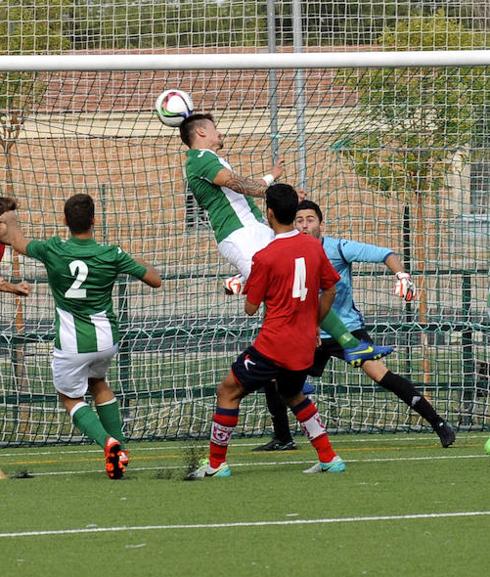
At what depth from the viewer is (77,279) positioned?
8.97 meters

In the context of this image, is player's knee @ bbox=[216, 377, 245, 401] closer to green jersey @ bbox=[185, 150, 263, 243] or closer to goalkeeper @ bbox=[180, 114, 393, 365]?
goalkeeper @ bbox=[180, 114, 393, 365]

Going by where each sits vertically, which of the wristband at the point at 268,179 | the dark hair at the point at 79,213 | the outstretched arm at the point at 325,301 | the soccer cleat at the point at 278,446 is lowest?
the soccer cleat at the point at 278,446

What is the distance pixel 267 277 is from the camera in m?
8.32

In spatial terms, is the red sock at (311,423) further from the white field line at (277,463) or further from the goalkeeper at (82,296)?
the goalkeeper at (82,296)

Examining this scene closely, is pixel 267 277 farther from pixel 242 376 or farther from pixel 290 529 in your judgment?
pixel 290 529

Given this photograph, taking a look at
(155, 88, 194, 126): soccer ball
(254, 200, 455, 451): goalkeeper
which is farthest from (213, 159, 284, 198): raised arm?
(254, 200, 455, 451): goalkeeper

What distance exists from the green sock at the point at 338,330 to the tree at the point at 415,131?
10.3ft

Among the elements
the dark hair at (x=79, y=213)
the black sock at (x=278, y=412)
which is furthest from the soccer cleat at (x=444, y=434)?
the dark hair at (x=79, y=213)

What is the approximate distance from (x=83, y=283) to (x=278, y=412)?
2335 mm

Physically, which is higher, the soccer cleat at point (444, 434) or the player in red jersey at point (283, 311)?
the player in red jersey at point (283, 311)

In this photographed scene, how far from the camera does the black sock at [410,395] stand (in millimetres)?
10156

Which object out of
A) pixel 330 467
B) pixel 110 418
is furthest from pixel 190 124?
pixel 330 467

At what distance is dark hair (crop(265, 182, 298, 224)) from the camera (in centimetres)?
834

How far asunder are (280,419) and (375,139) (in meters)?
3.12
